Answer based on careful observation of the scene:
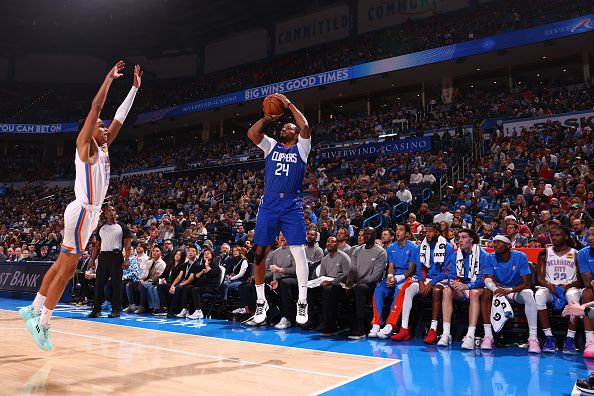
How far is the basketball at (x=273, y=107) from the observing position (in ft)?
15.5

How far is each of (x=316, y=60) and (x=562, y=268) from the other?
21052mm

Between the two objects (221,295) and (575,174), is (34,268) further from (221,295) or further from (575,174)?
(575,174)

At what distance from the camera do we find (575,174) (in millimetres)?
10328

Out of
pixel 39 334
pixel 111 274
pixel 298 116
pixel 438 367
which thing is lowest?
pixel 438 367

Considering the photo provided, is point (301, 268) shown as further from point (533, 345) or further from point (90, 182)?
point (533, 345)

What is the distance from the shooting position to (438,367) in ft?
13.7

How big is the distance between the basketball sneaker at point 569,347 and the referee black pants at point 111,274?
6.42m

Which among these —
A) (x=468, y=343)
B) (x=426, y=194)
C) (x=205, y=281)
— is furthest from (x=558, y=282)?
(x=426, y=194)

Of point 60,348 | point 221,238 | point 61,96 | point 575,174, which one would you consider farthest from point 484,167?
point 61,96

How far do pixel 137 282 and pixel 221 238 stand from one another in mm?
3991

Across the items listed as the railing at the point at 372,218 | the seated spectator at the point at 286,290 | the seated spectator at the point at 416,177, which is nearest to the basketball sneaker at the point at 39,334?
the seated spectator at the point at 286,290

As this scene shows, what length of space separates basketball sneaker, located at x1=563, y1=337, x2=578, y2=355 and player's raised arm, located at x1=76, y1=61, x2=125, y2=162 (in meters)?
4.99

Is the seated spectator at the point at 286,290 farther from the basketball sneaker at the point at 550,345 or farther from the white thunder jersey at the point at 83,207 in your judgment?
the basketball sneaker at the point at 550,345

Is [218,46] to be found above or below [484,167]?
above
